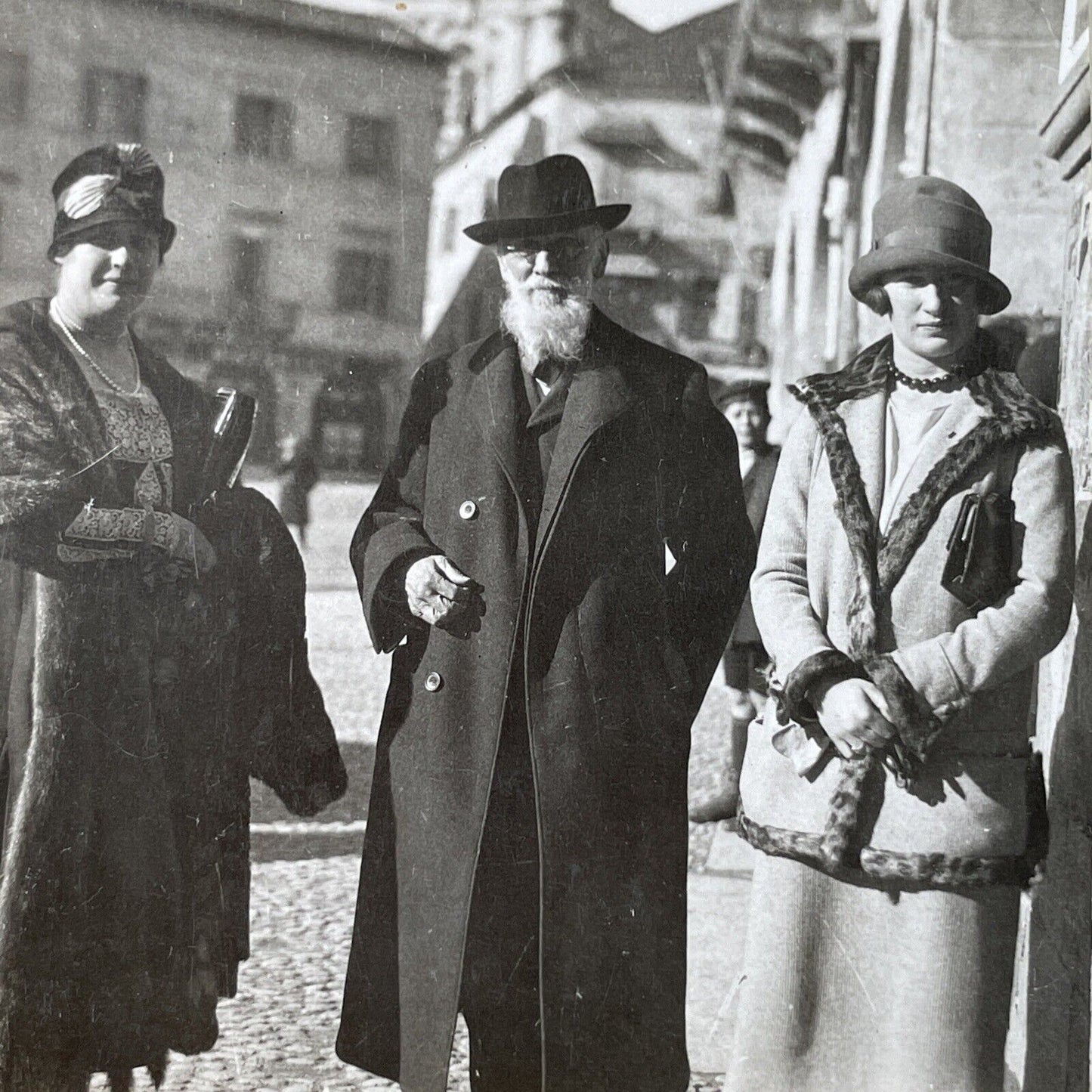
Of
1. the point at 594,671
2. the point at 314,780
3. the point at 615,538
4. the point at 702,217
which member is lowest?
the point at 314,780

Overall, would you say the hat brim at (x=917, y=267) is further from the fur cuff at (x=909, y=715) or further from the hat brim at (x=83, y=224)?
the hat brim at (x=83, y=224)

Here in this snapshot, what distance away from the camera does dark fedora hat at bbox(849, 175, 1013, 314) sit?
3250 millimetres

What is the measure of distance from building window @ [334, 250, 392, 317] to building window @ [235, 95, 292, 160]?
31cm

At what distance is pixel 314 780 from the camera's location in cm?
366

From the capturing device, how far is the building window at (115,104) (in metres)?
3.62

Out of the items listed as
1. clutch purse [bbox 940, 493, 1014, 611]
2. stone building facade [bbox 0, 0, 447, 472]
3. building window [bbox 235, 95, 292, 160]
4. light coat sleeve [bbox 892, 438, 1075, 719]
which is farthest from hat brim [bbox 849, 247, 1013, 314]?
building window [bbox 235, 95, 292, 160]

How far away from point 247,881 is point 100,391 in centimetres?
133

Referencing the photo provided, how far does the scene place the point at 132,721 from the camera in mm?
3627

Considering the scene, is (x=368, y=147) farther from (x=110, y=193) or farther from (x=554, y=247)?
(x=110, y=193)

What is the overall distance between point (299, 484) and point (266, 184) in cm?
78

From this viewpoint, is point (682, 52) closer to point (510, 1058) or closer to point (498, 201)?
point (498, 201)

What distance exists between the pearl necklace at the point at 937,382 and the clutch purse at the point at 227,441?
5.38ft

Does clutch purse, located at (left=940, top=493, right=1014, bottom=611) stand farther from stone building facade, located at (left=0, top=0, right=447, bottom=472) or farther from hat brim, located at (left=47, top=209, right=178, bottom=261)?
hat brim, located at (left=47, top=209, right=178, bottom=261)

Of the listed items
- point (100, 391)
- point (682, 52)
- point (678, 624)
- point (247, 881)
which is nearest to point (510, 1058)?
point (247, 881)
